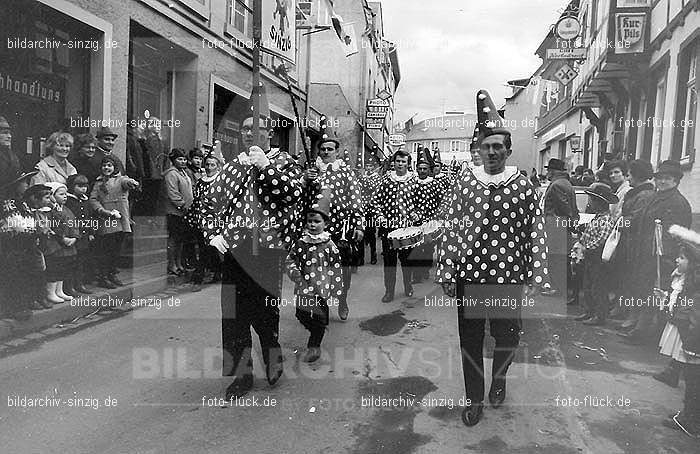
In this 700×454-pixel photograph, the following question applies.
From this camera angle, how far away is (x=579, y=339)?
6.25 m

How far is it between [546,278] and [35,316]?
15.6ft

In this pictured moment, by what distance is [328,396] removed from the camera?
4.40m

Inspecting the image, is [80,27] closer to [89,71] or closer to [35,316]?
[89,71]

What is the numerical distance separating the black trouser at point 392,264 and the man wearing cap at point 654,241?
9.22 ft

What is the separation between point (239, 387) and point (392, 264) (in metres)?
4.03

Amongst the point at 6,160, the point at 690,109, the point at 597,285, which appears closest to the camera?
the point at 6,160

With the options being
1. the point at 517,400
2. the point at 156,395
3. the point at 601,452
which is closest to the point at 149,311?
the point at 156,395

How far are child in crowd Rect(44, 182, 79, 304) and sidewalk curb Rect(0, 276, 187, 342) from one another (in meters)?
0.18

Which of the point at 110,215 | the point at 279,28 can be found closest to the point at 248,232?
the point at 110,215

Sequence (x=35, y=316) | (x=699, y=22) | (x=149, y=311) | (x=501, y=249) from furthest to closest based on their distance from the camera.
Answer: (x=699, y=22) → (x=149, y=311) → (x=35, y=316) → (x=501, y=249)

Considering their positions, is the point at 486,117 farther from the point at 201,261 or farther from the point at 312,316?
the point at 201,261

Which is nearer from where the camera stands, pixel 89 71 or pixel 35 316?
pixel 35 316

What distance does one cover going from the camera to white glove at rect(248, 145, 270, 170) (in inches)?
162

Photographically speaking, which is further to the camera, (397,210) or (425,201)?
(425,201)
